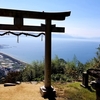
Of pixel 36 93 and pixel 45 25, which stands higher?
pixel 45 25

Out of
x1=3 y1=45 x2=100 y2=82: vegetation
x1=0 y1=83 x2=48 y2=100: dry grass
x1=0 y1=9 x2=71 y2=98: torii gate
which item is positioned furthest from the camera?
x1=3 y1=45 x2=100 y2=82: vegetation

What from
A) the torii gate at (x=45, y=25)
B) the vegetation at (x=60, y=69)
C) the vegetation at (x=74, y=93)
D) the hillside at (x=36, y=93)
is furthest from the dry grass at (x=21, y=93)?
the vegetation at (x=60, y=69)

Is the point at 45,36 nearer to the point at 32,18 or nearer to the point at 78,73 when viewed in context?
the point at 32,18

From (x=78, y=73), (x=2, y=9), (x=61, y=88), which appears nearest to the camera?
(x=2, y=9)

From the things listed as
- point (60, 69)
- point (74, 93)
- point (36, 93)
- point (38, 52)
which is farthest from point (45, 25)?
point (38, 52)

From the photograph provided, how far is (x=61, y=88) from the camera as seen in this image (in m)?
6.71

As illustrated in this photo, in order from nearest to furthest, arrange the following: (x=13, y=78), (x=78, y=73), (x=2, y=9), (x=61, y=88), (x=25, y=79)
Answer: (x=2, y=9), (x=61, y=88), (x=13, y=78), (x=25, y=79), (x=78, y=73)

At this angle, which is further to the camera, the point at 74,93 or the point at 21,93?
Result: the point at 74,93

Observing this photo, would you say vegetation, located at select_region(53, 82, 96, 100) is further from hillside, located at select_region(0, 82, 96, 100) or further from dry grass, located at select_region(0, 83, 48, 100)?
dry grass, located at select_region(0, 83, 48, 100)

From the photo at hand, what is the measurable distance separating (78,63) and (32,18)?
18.0ft

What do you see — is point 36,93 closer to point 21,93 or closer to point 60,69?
point 21,93

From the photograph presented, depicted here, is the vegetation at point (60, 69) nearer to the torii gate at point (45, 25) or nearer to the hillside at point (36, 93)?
the hillside at point (36, 93)

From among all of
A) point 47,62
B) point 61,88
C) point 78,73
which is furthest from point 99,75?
point 78,73

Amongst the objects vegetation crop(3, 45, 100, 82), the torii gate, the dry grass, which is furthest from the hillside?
vegetation crop(3, 45, 100, 82)
